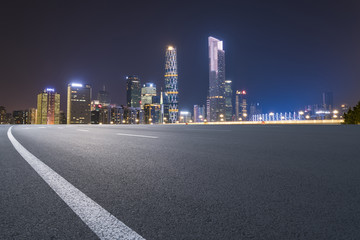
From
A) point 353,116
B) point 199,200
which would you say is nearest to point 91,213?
point 199,200

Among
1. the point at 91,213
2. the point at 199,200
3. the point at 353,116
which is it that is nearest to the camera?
the point at 91,213

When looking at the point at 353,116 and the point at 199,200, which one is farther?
the point at 353,116

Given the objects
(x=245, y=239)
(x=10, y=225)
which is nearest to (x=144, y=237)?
(x=245, y=239)

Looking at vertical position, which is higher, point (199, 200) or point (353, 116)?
point (353, 116)

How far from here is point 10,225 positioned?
6.82 ft

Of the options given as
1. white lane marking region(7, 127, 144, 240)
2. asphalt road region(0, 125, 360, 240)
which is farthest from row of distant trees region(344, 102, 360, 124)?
white lane marking region(7, 127, 144, 240)

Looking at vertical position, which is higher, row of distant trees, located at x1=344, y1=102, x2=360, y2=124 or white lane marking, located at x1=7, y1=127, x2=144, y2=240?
row of distant trees, located at x1=344, y1=102, x2=360, y2=124

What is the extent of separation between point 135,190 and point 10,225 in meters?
1.28

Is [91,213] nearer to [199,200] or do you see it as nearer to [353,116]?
[199,200]

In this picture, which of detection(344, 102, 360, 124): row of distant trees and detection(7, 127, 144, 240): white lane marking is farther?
detection(344, 102, 360, 124): row of distant trees

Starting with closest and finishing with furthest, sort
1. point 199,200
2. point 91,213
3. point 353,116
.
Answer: point 91,213, point 199,200, point 353,116

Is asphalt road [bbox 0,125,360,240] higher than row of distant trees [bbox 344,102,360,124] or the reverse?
the reverse

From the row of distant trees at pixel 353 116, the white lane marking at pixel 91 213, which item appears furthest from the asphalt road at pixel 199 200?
the row of distant trees at pixel 353 116

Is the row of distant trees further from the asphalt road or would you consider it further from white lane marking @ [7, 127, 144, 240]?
white lane marking @ [7, 127, 144, 240]
